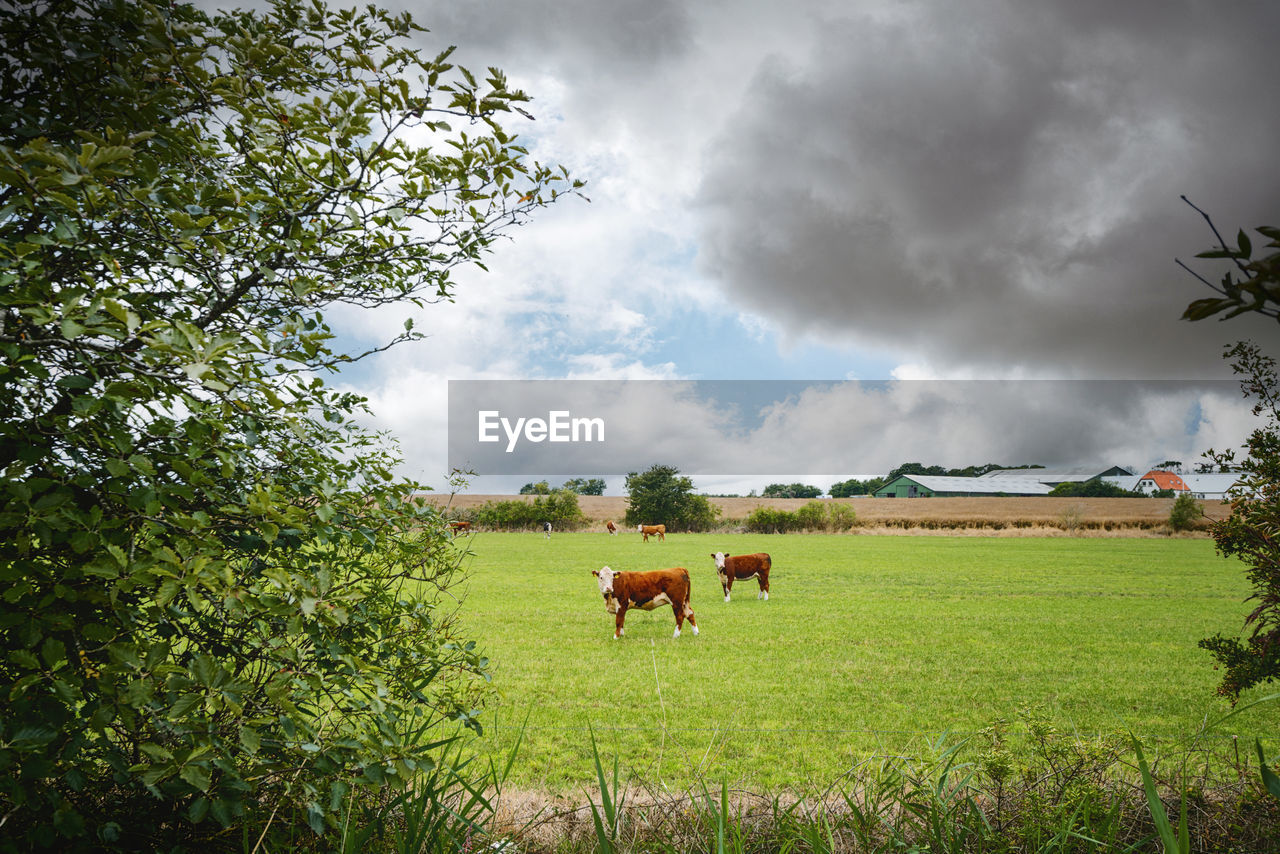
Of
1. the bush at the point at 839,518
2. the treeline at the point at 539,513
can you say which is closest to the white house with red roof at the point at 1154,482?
the bush at the point at 839,518

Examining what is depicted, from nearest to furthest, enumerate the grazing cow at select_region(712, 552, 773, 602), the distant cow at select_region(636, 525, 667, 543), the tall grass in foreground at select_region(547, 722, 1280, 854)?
the tall grass in foreground at select_region(547, 722, 1280, 854), the grazing cow at select_region(712, 552, 773, 602), the distant cow at select_region(636, 525, 667, 543)

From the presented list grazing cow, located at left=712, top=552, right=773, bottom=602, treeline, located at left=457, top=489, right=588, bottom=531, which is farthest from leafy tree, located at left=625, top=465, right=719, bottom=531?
grazing cow, located at left=712, top=552, right=773, bottom=602

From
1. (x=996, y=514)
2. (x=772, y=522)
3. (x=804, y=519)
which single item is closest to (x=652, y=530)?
(x=772, y=522)

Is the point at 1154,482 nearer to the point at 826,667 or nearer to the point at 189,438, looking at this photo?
the point at 826,667

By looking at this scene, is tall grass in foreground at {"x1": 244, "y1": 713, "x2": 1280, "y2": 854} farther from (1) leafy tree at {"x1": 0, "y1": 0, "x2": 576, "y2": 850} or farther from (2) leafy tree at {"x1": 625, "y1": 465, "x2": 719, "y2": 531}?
(2) leafy tree at {"x1": 625, "y1": 465, "x2": 719, "y2": 531}

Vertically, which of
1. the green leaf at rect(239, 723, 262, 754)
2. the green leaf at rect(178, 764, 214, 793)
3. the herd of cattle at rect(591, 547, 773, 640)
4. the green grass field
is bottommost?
the green grass field

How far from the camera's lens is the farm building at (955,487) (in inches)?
2736

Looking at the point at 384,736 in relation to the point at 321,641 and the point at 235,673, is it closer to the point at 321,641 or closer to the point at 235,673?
the point at 321,641

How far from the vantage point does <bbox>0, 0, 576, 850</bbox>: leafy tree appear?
5.59 feet

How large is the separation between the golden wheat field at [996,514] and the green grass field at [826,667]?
88.0ft

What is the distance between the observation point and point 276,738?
2.11 m

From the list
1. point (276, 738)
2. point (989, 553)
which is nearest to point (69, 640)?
point (276, 738)

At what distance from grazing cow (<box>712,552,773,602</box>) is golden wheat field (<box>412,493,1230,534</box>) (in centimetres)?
2791

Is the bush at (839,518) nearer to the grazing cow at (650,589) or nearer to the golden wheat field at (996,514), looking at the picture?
the golden wheat field at (996,514)
